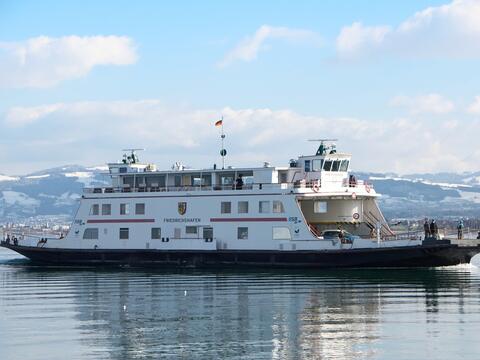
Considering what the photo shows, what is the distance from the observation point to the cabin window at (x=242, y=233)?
2315 inches

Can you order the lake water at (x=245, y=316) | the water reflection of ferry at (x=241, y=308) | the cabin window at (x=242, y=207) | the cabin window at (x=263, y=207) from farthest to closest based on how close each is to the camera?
the cabin window at (x=242, y=207), the cabin window at (x=263, y=207), the water reflection of ferry at (x=241, y=308), the lake water at (x=245, y=316)

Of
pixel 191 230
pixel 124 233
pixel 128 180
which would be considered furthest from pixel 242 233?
pixel 128 180

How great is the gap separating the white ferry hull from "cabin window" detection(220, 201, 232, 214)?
7.24 feet

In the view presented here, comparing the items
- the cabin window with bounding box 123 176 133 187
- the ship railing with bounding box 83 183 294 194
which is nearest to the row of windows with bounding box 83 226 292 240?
the ship railing with bounding box 83 183 294 194

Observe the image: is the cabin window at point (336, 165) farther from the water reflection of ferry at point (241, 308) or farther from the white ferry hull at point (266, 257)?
the water reflection of ferry at point (241, 308)

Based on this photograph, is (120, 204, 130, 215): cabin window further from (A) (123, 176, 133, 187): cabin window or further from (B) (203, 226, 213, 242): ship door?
(B) (203, 226, 213, 242): ship door

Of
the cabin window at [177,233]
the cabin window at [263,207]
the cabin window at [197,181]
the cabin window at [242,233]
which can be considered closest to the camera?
the cabin window at [263,207]

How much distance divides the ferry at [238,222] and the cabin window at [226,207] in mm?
62

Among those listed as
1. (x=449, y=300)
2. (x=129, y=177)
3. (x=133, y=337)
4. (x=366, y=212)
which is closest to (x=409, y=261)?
(x=366, y=212)

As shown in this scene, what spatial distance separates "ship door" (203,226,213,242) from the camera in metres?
59.7

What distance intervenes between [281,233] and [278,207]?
4.39 feet

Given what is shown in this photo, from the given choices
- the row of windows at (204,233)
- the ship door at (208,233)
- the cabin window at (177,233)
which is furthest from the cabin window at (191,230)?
the ship door at (208,233)

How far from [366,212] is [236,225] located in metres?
7.24

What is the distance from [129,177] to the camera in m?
63.8
